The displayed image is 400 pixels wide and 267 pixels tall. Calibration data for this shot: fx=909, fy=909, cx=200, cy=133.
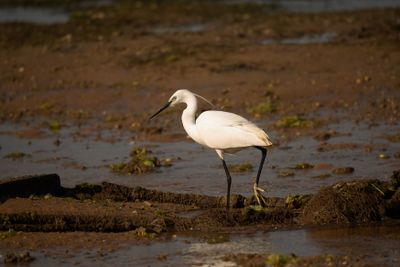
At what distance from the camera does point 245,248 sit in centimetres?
795

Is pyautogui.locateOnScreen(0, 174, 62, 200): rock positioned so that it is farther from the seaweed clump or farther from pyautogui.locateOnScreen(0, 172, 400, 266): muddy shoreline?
the seaweed clump

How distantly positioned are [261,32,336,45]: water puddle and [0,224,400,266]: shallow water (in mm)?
10901

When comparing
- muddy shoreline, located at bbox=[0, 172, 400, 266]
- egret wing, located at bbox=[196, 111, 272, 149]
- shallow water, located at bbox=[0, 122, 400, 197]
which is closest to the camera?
muddy shoreline, located at bbox=[0, 172, 400, 266]

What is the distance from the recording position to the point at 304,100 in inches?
586

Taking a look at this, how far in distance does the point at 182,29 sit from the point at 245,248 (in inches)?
562

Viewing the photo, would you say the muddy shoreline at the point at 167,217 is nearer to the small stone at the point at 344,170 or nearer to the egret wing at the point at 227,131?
the egret wing at the point at 227,131

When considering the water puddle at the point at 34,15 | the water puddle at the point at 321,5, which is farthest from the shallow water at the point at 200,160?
the water puddle at the point at 321,5

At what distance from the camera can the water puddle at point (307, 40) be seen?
62.6ft

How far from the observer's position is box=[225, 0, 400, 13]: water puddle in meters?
24.0

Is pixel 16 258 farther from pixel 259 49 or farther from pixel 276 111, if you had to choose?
pixel 259 49

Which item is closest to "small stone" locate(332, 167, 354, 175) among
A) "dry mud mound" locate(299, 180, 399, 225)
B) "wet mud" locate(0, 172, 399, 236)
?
"wet mud" locate(0, 172, 399, 236)

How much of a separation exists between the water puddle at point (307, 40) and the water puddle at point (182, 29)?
2.29 m

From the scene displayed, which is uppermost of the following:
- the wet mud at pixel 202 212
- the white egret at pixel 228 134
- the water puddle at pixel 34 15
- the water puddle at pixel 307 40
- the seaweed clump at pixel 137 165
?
the water puddle at pixel 34 15

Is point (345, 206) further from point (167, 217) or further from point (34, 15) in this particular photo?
point (34, 15)
